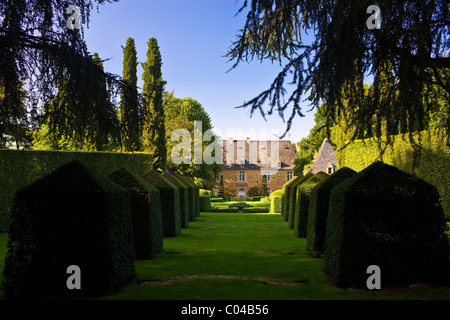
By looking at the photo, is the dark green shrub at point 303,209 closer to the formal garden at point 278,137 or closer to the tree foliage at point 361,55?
the formal garden at point 278,137

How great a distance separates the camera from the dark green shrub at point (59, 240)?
218 inches

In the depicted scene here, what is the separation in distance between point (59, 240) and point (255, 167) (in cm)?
5719

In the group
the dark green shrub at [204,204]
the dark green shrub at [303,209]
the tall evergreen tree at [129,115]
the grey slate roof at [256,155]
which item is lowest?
the dark green shrub at [204,204]

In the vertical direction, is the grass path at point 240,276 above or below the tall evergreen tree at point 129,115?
below

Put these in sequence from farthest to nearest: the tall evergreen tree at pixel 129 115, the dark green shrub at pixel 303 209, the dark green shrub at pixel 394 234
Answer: the dark green shrub at pixel 303 209 → the tall evergreen tree at pixel 129 115 → the dark green shrub at pixel 394 234

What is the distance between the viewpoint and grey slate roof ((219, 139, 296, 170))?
206ft

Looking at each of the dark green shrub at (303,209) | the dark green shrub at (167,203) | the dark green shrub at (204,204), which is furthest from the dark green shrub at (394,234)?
the dark green shrub at (204,204)

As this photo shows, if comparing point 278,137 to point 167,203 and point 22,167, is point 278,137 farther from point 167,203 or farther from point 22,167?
point 22,167

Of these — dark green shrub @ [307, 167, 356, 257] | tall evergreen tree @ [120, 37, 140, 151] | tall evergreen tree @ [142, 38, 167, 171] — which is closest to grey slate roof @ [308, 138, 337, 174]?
tall evergreen tree @ [142, 38, 167, 171]

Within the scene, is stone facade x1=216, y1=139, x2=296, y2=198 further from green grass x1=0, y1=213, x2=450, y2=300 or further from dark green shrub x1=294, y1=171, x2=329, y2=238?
green grass x1=0, y1=213, x2=450, y2=300

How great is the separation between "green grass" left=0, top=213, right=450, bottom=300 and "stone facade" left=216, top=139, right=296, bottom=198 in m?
49.9

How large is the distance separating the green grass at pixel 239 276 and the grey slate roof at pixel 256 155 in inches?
2011

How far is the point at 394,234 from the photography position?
598cm
